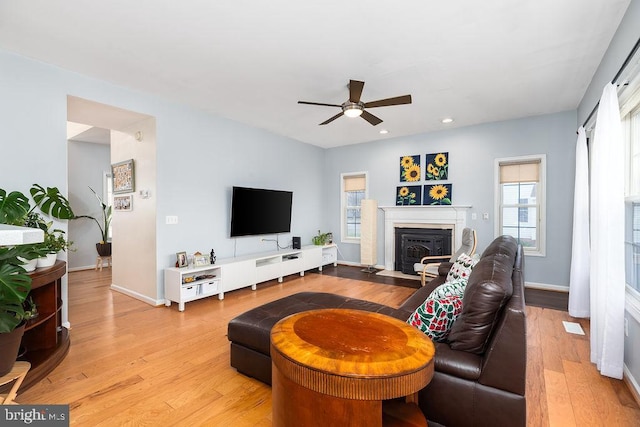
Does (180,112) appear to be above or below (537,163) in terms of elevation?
above

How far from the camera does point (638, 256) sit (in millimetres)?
2371

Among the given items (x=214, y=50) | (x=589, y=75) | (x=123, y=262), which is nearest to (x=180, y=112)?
(x=214, y=50)

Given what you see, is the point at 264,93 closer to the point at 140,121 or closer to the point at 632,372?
the point at 140,121

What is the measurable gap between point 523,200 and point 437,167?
1.45 meters

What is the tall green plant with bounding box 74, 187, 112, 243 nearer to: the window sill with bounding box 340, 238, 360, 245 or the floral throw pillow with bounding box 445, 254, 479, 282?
the window sill with bounding box 340, 238, 360, 245

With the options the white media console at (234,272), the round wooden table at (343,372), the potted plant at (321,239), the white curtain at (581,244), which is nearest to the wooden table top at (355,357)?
the round wooden table at (343,372)

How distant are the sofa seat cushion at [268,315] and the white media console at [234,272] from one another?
5.85 ft

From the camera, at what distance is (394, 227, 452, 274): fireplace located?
545 centimetres

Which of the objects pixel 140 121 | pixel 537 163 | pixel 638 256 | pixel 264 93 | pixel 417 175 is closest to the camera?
pixel 638 256

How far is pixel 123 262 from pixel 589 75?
249 inches

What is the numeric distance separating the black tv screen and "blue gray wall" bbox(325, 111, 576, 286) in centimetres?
183

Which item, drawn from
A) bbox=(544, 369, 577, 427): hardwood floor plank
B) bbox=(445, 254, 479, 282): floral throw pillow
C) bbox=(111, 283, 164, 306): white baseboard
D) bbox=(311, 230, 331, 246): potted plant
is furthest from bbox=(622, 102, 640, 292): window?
bbox=(111, 283, 164, 306): white baseboard

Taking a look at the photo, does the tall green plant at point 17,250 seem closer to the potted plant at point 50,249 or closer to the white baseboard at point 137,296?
the potted plant at point 50,249

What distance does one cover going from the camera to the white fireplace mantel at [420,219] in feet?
17.4
